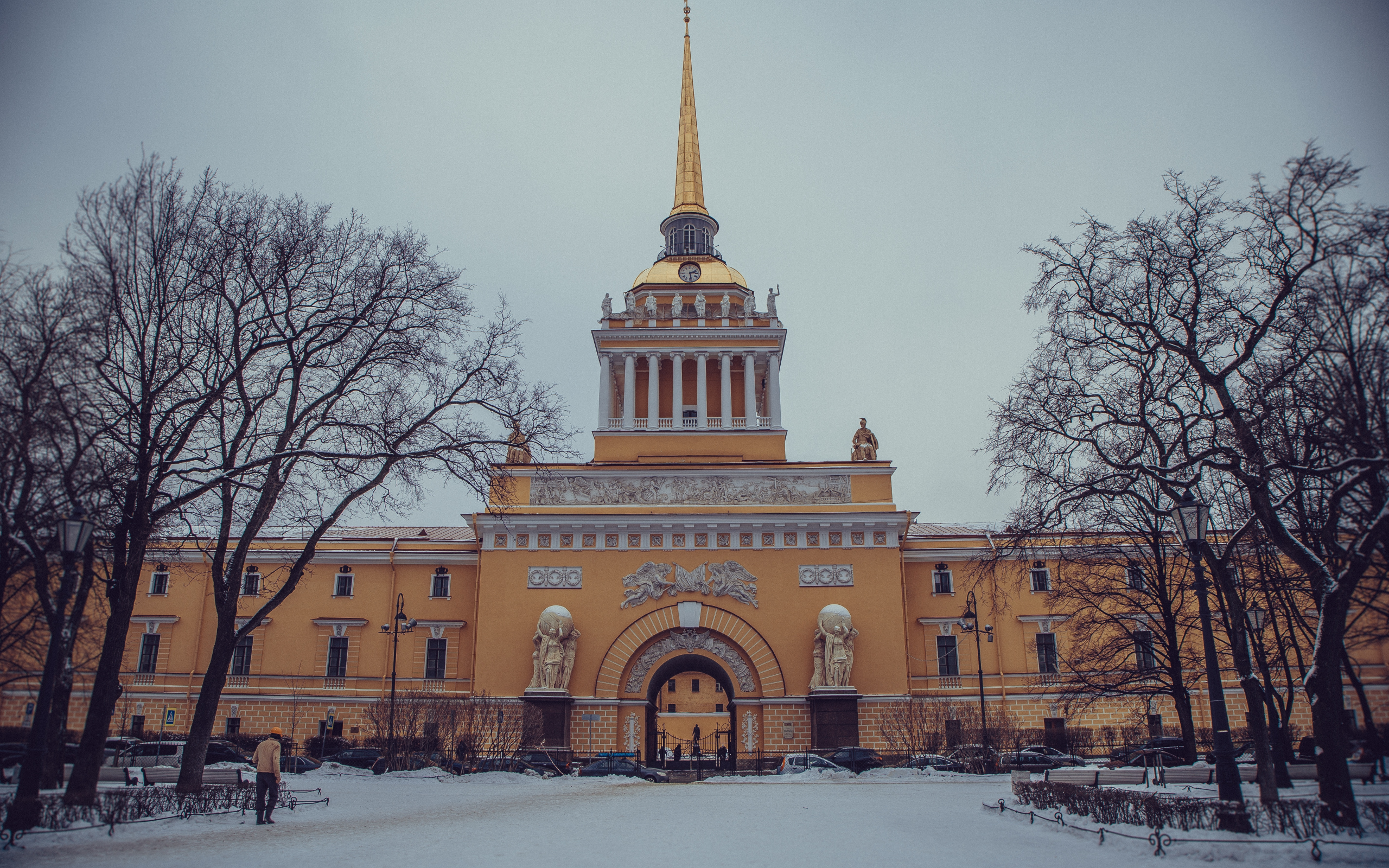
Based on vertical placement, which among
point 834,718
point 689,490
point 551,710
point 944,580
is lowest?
point 834,718

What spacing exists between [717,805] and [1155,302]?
1086 cm

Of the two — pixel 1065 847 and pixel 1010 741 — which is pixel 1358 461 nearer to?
pixel 1065 847

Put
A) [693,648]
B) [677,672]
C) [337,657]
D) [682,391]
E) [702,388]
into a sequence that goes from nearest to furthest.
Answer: [693,648], [677,672], [337,657], [702,388], [682,391]

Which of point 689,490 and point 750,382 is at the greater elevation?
point 750,382

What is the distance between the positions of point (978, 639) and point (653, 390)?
1438cm

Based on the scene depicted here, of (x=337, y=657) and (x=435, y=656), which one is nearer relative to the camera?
(x=435, y=656)

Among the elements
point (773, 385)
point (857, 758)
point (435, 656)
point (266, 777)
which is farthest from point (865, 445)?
point (266, 777)

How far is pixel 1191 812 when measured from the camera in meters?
10.2

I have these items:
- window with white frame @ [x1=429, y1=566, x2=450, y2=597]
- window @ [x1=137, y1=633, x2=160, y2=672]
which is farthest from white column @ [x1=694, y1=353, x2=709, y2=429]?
window @ [x1=137, y1=633, x2=160, y2=672]

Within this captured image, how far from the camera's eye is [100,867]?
8.92 metres

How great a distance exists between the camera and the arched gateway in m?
28.7

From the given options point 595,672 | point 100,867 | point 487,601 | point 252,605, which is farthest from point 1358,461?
point 252,605

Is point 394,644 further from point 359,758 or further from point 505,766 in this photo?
point 505,766

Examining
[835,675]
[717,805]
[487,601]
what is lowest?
[717,805]
